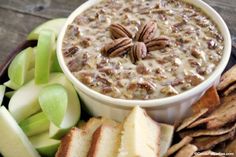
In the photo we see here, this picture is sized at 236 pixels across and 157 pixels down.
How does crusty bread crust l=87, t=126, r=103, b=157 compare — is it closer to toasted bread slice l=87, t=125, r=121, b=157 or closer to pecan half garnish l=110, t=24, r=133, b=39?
toasted bread slice l=87, t=125, r=121, b=157

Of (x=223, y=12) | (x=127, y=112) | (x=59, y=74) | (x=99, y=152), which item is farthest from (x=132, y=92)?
(x=223, y=12)

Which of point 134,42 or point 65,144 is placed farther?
point 134,42

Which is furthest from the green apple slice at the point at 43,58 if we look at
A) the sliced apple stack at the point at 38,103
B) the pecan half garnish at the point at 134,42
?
the pecan half garnish at the point at 134,42

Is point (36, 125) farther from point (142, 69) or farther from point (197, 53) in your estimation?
point (197, 53)

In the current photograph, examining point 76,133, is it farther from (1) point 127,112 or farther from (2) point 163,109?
(2) point 163,109

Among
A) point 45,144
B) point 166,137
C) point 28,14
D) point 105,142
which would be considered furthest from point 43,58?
point 28,14

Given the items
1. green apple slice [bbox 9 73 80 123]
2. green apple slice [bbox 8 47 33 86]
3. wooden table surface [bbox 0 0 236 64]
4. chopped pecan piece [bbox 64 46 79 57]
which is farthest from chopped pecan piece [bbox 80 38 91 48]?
wooden table surface [bbox 0 0 236 64]

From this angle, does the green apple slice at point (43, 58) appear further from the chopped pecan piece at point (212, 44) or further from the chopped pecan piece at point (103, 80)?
the chopped pecan piece at point (212, 44)
